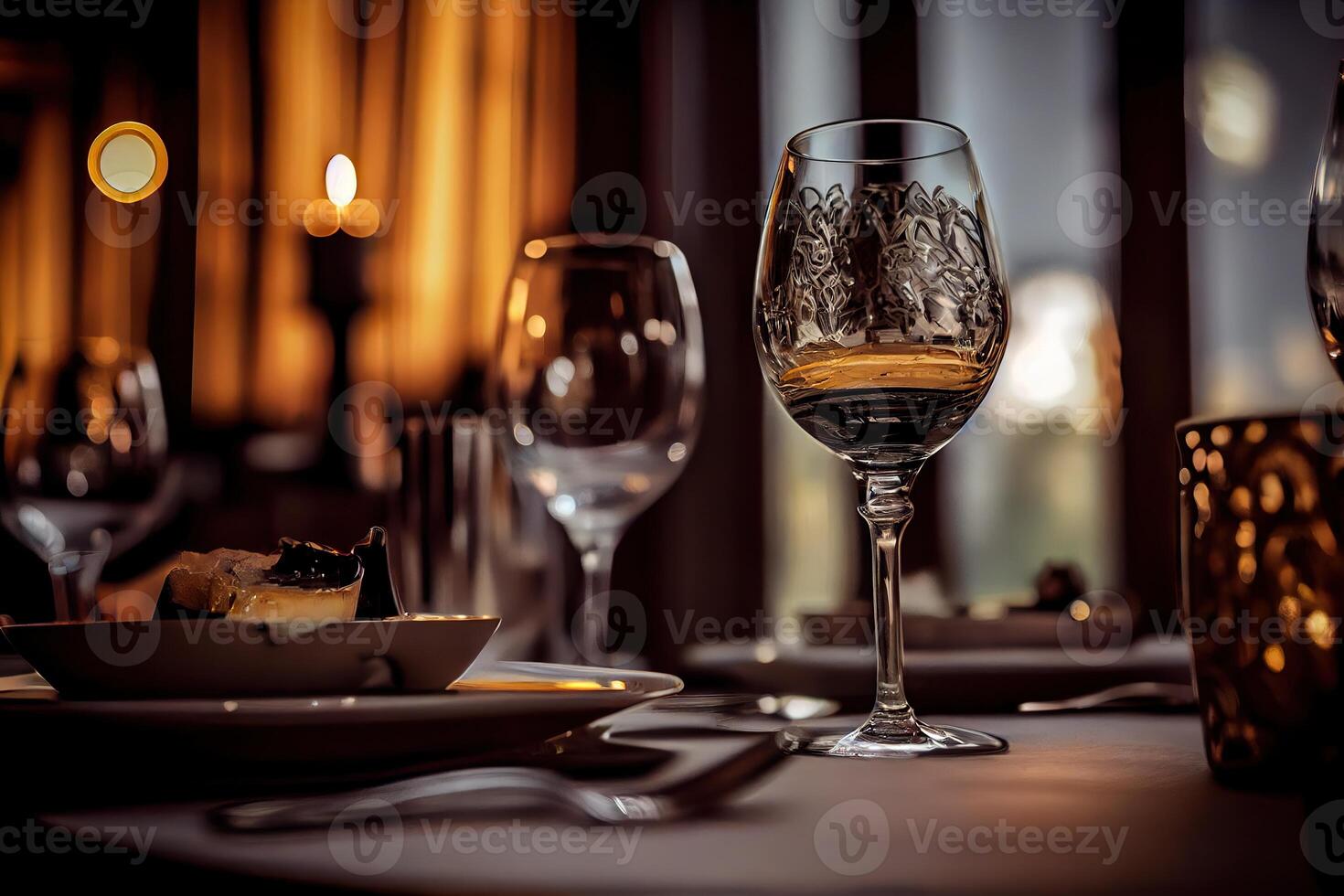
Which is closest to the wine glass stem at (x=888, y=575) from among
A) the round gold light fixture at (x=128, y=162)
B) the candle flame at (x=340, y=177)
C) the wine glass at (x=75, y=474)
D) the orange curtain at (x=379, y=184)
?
the wine glass at (x=75, y=474)

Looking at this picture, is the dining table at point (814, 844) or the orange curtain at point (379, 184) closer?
the dining table at point (814, 844)

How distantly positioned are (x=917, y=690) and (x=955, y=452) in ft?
8.23

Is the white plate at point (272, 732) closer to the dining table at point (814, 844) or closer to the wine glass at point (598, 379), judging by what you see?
the dining table at point (814, 844)

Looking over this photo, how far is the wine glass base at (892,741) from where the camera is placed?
31 centimetres

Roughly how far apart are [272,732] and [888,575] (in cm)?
19

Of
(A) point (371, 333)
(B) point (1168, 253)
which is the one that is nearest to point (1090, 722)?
(A) point (371, 333)

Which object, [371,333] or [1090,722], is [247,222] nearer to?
[371,333]

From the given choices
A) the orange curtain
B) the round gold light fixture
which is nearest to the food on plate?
the round gold light fixture

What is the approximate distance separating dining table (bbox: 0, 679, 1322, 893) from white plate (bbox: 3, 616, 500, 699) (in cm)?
3

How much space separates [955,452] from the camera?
2887 mm

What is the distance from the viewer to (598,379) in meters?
0.68

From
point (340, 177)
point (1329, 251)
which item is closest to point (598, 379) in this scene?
point (1329, 251)

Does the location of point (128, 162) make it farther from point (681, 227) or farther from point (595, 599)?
point (595, 599)

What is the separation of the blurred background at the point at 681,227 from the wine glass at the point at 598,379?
0.80m
